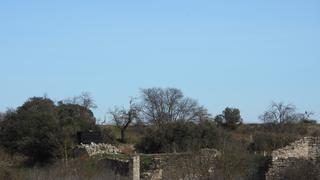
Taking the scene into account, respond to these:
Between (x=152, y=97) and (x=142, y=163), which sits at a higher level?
(x=152, y=97)

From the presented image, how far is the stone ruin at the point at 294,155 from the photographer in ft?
103

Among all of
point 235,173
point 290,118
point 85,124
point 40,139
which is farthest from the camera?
point 290,118

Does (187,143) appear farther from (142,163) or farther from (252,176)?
(252,176)

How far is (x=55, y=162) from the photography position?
131 ft

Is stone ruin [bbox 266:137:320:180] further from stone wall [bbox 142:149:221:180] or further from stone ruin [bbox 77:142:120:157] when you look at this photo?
stone ruin [bbox 77:142:120:157]

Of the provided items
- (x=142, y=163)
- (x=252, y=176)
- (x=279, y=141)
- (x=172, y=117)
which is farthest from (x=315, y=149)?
(x=172, y=117)

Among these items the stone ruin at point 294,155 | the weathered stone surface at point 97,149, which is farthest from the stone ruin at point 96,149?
the stone ruin at point 294,155

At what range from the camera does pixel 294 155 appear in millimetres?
33250

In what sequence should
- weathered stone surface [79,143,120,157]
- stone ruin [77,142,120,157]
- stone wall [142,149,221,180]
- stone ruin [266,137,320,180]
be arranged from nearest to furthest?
1. stone wall [142,149,221,180]
2. stone ruin [266,137,320,180]
3. stone ruin [77,142,120,157]
4. weathered stone surface [79,143,120,157]

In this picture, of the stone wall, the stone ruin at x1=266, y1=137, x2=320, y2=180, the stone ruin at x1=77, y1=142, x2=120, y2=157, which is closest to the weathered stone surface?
the stone ruin at x1=77, y1=142, x2=120, y2=157

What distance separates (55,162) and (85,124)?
12.1 m

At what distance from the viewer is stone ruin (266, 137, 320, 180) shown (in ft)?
103

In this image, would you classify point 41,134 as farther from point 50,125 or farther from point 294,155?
point 294,155

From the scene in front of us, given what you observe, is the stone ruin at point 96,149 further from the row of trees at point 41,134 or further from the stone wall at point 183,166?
the stone wall at point 183,166
